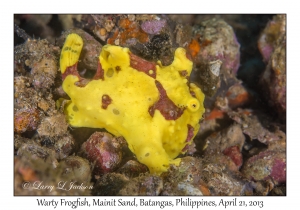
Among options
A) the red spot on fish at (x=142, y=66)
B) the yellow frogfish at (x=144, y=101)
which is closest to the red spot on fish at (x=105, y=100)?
the yellow frogfish at (x=144, y=101)

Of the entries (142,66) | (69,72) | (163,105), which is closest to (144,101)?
(163,105)

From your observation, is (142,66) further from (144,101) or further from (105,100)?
(105,100)

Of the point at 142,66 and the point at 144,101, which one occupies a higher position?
the point at 142,66

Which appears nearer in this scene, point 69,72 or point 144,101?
point 144,101

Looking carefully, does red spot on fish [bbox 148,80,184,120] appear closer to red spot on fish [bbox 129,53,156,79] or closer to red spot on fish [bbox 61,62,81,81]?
red spot on fish [bbox 129,53,156,79]

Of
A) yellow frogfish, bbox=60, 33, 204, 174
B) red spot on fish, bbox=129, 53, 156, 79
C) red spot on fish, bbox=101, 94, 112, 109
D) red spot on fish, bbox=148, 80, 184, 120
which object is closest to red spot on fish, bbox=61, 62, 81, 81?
yellow frogfish, bbox=60, 33, 204, 174

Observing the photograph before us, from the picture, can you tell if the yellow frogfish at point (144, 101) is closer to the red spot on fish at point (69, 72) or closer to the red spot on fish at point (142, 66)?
the red spot on fish at point (142, 66)

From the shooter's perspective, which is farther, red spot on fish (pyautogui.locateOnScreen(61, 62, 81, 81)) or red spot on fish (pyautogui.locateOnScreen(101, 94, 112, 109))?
red spot on fish (pyautogui.locateOnScreen(61, 62, 81, 81))

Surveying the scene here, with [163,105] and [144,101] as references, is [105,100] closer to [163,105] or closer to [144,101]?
[144,101]
